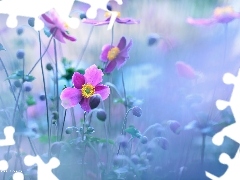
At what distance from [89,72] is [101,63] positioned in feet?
0.16

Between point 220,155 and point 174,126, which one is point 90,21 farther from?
point 220,155

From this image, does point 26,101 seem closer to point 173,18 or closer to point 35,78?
point 35,78

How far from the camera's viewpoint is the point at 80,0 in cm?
147

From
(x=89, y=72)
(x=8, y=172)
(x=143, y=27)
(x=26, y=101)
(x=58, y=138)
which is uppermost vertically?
(x=143, y=27)

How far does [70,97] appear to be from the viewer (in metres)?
1.47

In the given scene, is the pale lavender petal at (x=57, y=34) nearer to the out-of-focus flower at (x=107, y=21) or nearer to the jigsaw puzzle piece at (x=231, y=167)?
the out-of-focus flower at (x=107, y=21)

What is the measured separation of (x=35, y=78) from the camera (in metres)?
1.50

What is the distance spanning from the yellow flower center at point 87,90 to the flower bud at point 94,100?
18 mm

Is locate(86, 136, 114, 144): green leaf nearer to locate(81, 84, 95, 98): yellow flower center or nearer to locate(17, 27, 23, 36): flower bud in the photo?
locate(81, 84, 95, 98): yellow flower center

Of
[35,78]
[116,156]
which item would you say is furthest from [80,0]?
[116,156]

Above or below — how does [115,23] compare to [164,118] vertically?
above

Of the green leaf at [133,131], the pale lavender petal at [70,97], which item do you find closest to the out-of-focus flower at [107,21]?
the pale lavender petal at [70,97]

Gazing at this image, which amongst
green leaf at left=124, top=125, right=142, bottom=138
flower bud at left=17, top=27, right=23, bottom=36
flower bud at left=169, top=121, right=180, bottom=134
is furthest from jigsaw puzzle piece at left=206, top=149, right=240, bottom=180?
flower bud at left=17, top=27, right=23, bottom=36

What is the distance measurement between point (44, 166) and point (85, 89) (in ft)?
0.87
